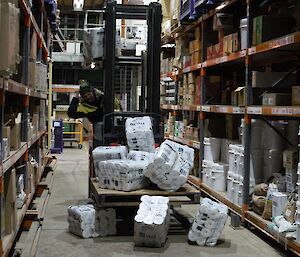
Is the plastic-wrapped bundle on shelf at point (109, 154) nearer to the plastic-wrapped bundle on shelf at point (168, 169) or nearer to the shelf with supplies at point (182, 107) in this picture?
the plastic-wrapped bundle on shelf at point (168, 169)

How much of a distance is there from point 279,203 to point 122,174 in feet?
5.30

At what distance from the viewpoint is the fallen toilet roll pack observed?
517cm

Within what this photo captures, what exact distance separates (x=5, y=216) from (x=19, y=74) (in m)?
1.92

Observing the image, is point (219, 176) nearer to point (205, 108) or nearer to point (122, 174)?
point (205, 108)

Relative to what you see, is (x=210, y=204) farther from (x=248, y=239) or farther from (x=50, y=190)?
(x=50, y=190)

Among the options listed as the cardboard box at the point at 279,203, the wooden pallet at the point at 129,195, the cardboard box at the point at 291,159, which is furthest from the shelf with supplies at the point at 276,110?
the wooden pallet at the point at 129,195

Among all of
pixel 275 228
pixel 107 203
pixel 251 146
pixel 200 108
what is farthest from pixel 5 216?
pixel 200 108

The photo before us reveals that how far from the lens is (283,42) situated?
4.71 metres

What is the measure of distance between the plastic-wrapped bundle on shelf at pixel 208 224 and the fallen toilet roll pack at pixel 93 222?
0.88 m

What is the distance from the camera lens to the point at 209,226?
498cm

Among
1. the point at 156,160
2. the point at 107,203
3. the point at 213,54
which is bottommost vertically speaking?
the point at 107,203

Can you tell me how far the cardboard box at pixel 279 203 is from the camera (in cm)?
494

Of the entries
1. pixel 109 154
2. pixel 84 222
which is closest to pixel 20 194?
pixel 84 222

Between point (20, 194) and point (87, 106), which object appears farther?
point (87, 106)
